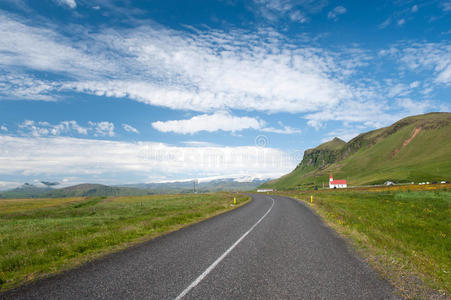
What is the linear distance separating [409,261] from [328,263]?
92.6 inches

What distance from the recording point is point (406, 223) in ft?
54.0

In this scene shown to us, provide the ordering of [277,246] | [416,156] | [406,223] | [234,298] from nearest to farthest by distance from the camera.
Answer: [234,298]
[277,246]
[406,223]
[416,156]

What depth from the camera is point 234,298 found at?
5.21 meters

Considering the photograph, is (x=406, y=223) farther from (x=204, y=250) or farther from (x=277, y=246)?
(x=204, y=250)

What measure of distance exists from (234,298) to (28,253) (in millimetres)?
8177

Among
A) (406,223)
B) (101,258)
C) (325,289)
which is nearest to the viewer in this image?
(325,289)

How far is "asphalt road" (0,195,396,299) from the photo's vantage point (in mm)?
5492

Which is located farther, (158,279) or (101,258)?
(101,258)

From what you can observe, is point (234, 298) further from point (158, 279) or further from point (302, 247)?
point (302, 247)

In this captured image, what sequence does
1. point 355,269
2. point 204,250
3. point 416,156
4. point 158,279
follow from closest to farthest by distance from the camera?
1. point 158,279
2. point 355,269
3. point 204,250
4. point 416,156

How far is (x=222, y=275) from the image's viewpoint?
655 cm

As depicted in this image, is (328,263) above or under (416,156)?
under

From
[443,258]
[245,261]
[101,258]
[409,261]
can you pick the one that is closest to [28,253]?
[101,258]

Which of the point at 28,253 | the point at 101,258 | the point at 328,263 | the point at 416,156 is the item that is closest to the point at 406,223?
the point at 328,263
